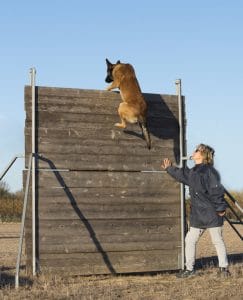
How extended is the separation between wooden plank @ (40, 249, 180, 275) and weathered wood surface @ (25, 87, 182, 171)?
138 cm

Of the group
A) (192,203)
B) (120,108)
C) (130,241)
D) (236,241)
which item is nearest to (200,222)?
(192,203)

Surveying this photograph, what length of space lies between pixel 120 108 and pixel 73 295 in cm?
329

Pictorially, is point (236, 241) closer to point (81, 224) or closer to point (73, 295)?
point (81, 224)

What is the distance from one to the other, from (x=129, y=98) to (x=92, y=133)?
808 millimetres

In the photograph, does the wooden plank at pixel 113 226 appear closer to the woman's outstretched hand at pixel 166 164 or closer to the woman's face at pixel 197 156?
the woman's outstretched hand at pixel 166 164

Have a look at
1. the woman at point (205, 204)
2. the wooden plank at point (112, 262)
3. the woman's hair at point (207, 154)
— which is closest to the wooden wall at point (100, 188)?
the wooden plank at point (112, 262)

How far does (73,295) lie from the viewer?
8.08 m

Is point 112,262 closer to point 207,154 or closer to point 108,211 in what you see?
point 108,211

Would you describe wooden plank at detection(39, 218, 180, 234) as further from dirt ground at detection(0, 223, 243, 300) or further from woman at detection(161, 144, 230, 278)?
woman at detection(161, 144, 230, 278)

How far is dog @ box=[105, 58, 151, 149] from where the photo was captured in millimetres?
10141

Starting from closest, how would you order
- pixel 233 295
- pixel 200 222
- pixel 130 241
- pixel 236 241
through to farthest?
1. pixel 233 295
2. pixel 200 222
3. pixel 130 241
4. pixel 236 241

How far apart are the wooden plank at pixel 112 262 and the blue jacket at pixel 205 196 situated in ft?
3.72

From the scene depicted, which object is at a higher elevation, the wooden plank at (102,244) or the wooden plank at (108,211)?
the wooden plank at (108,211)

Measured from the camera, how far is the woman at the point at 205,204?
954 cm
